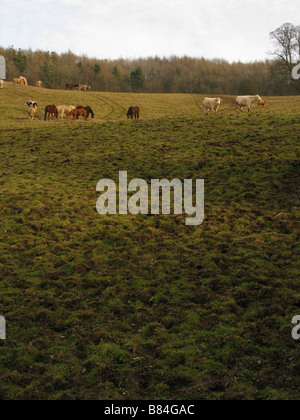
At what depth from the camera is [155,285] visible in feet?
24.4

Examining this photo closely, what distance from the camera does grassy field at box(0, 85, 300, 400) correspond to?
16.3 feet

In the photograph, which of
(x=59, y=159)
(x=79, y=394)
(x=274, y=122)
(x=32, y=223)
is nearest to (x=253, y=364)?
(x=79, y=394)

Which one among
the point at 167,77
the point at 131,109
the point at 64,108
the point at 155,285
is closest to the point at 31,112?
the point at 64,108

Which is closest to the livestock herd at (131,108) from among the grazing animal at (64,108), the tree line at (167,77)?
the grazing animal at (64,108)

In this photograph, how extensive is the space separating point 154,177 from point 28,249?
6829 mm

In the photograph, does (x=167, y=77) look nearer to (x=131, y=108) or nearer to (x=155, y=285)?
(x=131, y=108)

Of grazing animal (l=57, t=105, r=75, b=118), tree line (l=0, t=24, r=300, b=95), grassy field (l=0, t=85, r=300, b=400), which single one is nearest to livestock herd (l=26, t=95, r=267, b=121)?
grazing animal (l=57, t=105, r=75, b=118)

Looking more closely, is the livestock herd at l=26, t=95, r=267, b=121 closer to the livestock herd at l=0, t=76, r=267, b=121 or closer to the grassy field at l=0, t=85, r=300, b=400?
the livestock herd at l=0, t=76, r=267, b=121

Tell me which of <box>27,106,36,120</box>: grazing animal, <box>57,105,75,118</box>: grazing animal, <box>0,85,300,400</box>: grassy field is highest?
<box>57,105,75,118</box>: grazing animal

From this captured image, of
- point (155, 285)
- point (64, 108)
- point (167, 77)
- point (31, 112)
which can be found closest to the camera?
point (155, 285)

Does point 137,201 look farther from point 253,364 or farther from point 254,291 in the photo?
point 253,364

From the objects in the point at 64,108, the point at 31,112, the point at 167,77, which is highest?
the point at 167,77

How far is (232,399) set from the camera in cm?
443
